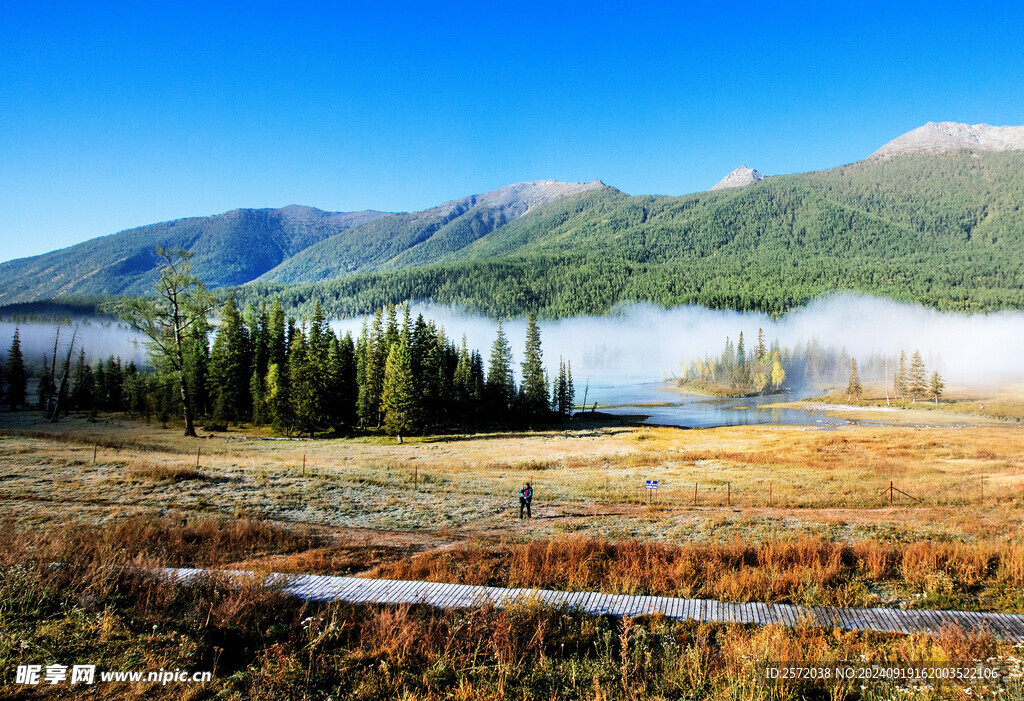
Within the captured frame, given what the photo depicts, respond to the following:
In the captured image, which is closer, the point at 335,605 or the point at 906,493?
the point at 335,605

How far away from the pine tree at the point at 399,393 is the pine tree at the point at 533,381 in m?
27.1

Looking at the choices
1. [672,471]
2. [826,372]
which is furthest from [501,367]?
[826,372]

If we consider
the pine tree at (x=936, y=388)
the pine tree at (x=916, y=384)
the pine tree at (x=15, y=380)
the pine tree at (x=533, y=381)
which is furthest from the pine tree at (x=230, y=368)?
the pine tree at (x=936, y=388)

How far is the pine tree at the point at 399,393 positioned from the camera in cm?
6284

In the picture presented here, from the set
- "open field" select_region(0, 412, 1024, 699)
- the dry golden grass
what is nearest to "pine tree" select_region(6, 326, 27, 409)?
"open field" select_region(0, 412, 1024, 699)

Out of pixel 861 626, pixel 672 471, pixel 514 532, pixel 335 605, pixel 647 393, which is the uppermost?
pixel 335 605

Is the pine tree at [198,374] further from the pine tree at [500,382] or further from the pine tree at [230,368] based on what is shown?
the pine tree at [500,382]

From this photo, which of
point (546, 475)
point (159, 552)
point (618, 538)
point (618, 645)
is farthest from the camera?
point (546, 475)

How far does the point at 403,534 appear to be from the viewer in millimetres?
18125

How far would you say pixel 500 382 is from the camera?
83688 millimetres

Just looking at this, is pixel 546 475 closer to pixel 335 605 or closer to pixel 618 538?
pixel 618 538

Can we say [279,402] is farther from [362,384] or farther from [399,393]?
[399,393]

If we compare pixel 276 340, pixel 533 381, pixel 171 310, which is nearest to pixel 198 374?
Answer: pixel 276 340

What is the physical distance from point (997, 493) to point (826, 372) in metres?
184
